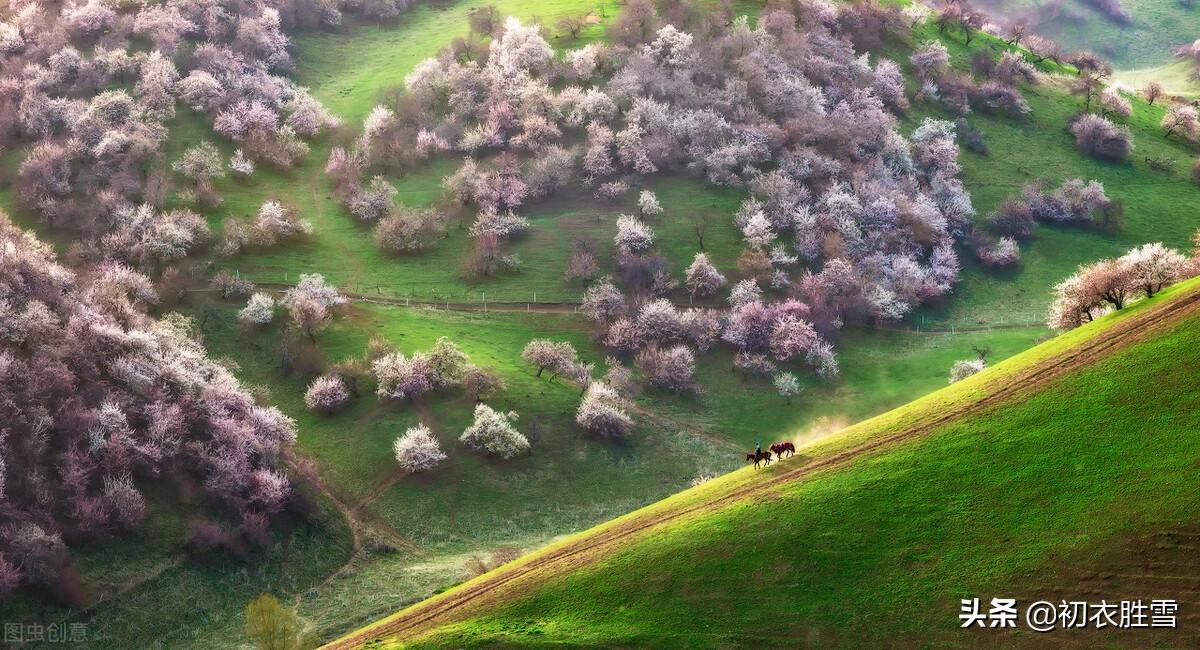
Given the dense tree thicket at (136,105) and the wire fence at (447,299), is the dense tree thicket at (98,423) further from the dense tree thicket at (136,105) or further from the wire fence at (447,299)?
the dense tree thicket at (136,105)

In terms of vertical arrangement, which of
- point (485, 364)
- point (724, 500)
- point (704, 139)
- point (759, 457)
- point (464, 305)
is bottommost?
point (724, 500)

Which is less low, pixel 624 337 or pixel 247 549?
pixel 624 337

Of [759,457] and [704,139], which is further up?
[704,139]

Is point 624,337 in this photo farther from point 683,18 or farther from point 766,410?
point 683,18

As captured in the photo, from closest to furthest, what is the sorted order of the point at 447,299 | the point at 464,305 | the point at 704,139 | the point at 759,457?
1. the point at 759,457
2. the point at 464,305
3. the point at 447,299
4. the point at 704,139

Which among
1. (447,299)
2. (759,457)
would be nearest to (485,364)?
(447,299)

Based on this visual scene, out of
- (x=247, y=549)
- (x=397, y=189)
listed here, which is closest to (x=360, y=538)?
(x=247, y=549)

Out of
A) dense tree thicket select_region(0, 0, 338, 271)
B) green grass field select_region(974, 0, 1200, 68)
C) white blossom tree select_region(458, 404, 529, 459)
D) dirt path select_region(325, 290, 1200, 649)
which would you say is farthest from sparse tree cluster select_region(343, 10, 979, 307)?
green grass field select_region(974, 0, 1200, 68)

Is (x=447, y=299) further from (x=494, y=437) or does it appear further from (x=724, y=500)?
(x=724, y=500)

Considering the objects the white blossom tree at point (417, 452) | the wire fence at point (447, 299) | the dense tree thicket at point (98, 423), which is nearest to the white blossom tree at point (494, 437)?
the white blossom tree at point (417, 452)
